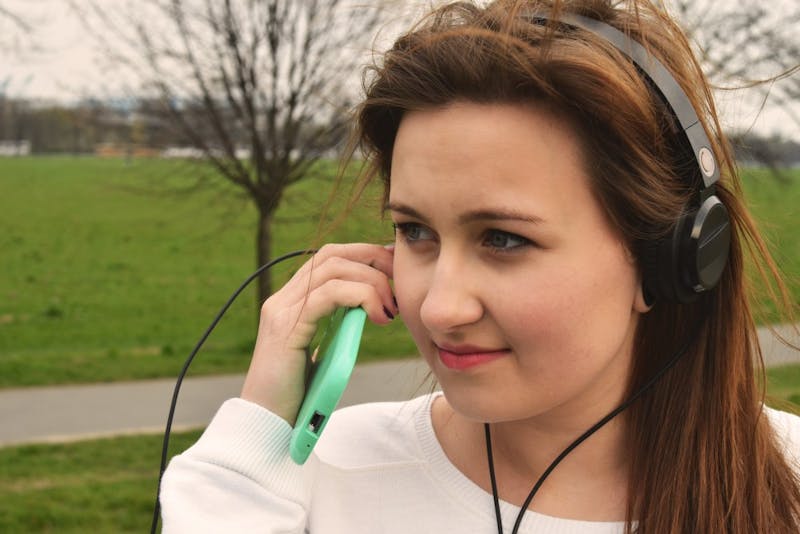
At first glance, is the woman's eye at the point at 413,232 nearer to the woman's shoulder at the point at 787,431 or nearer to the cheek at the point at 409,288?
the cheek at the point at 409,288

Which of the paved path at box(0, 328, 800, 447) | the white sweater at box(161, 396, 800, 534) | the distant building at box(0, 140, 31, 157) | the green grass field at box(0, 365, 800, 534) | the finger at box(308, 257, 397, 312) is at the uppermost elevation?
the finger at box(308, 257, 397, 312)

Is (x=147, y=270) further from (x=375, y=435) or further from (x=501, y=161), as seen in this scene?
(x=501, y=161)

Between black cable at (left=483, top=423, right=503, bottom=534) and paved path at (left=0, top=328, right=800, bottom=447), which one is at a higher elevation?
black cable at (left=483, top=423, right=503, bottom=534)

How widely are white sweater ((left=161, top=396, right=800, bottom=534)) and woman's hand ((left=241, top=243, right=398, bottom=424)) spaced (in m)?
0.05

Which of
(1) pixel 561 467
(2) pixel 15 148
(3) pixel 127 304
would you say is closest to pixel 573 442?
(1) pixel 561 467

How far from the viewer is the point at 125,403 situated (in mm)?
6395

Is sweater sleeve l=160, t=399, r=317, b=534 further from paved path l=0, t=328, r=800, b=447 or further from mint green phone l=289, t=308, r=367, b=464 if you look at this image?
paved path l=0, t=328, r=800, b=447

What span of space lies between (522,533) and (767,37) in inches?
200

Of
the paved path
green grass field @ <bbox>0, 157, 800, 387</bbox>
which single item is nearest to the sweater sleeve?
green grass field @ <bbox>0, 157, 800, 387</bbox>

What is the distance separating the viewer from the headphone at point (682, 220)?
1421 mm

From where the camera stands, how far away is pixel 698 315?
5.38ft

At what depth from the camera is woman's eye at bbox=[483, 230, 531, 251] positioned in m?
1.35

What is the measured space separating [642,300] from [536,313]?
10.6 inches

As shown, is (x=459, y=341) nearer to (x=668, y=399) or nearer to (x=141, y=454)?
(x=668, y=399)
